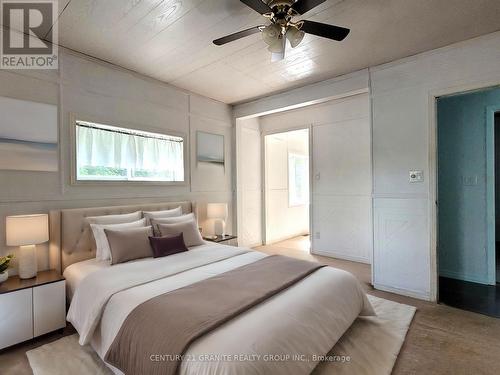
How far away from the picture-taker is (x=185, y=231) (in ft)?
10.2

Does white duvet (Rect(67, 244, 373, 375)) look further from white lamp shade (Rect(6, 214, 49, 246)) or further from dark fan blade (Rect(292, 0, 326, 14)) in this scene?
dark fan blade (Rect(292, 0, 326, 14))

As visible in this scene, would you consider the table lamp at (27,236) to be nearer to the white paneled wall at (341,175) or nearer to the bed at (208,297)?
the bed at (208,297)

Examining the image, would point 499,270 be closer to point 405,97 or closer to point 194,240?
point 405,97

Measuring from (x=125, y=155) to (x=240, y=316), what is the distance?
2.68 metres

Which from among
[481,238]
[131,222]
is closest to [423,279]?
[481,238]

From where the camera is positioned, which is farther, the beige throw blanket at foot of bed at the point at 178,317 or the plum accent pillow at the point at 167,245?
the plum accent pillow at the point at 167,245

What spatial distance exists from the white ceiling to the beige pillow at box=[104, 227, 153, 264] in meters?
1.95

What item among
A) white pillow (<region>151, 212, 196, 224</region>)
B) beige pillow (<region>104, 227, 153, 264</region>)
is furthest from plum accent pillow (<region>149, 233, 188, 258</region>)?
white pillow (<region>151, 212, 196, 224</region>)

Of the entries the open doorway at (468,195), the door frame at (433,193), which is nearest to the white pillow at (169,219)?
the door frame at (433,193)

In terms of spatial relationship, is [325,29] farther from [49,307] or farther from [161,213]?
[49,307]

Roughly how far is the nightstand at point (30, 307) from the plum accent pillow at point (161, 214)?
1051 millimetres

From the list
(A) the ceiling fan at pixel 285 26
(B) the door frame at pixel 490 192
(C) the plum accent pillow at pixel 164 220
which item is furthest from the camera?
(B) the door frame at pixel 490 192

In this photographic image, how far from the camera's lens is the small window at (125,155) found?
3054mm

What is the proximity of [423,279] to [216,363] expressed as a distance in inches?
109
